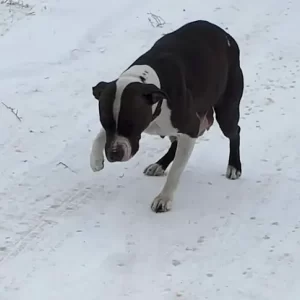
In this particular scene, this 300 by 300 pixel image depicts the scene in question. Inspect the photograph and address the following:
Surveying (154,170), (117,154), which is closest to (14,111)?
(154,170)

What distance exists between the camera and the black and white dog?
3988 millimetres

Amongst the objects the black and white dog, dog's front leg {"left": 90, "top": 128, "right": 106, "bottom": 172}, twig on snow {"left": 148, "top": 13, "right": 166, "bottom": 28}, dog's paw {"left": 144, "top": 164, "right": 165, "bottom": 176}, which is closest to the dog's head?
the black and white dog

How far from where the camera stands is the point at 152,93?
159 inches

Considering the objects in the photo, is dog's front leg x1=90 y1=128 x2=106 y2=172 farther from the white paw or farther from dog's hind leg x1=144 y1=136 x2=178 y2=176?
the white paw

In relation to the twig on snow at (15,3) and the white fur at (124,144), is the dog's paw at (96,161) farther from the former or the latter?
the twig on snow at (15,3)

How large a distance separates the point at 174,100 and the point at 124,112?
52 centimetres

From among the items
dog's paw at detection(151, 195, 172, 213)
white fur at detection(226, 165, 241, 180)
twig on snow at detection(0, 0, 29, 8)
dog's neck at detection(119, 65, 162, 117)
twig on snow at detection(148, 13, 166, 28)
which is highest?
dog's neck at detection(119, 65, 162, 117)

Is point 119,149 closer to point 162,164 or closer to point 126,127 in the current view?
point 126,127

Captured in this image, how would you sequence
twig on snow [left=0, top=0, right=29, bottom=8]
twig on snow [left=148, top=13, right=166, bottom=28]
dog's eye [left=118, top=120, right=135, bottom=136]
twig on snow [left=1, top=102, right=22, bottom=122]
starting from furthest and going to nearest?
twig on snow [left=0, top=0, right=29, bottom=8] → twig on snow [left=148, top=13, right=166, bottom=28] → twig on snow [left=1, top=102, right=22, bottom=122] → dog's eye [left=118, top=120, right=135, bottom=136]

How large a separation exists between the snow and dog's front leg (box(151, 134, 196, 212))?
0.24ft

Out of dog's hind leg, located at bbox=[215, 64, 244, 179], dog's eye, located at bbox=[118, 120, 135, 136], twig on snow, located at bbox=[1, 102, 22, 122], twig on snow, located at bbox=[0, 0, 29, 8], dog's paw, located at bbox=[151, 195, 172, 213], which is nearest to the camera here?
dog's eye, located at bbox=[118, 120, 135, 136]

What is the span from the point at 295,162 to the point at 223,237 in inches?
46.7

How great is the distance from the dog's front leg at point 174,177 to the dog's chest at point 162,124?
0.65 feet

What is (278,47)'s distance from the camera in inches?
299
